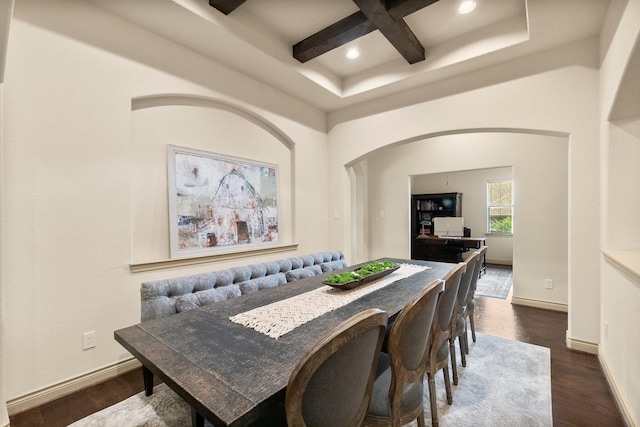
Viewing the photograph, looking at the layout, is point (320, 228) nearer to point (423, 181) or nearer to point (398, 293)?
point (398, 293)

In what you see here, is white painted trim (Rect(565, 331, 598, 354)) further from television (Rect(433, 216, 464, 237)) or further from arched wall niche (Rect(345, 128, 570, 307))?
television (Rect(433, 216, 464, 237))

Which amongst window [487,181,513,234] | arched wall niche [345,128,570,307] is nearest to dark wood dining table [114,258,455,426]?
arched wall niche [345,128,570,307]

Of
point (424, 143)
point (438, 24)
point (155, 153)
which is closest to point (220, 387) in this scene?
point (155, 153)

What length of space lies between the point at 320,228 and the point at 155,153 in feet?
7.95

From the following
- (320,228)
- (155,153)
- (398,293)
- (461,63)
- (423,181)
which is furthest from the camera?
(423,181)

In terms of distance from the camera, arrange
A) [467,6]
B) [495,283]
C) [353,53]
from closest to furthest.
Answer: [467,6]
[353,53]
[495,283]

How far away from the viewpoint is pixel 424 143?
528 centimetres

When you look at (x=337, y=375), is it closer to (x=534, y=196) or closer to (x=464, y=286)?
(x=464, y=286)

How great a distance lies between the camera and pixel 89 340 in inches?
83.7

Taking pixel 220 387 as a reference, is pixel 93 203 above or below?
above

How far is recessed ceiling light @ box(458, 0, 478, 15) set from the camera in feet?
8.11

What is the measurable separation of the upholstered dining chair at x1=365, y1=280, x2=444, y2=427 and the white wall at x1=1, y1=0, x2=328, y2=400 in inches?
83.4

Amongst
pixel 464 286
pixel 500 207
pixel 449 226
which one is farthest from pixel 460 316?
pixel 500 207

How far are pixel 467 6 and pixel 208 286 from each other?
10.8ft
